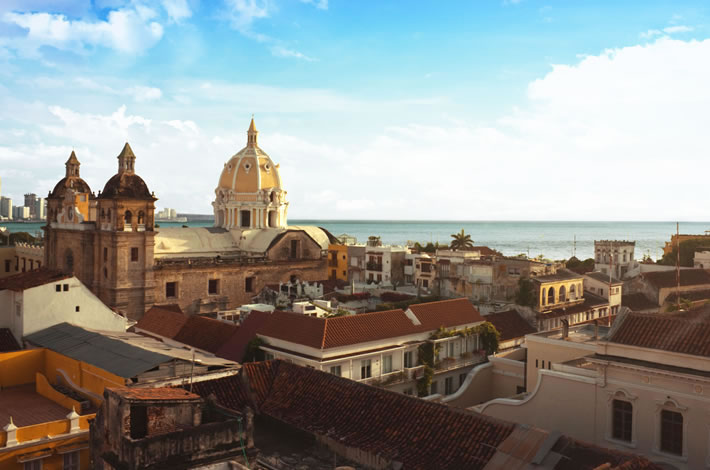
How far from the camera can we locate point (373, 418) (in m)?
16.2

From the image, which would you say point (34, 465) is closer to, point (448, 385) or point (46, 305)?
point (46, 305)

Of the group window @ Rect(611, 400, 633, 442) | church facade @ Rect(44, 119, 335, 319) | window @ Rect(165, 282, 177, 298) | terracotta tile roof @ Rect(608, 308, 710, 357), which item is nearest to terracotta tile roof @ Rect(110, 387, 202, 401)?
window @ Rect(611, 400, 633, 442)

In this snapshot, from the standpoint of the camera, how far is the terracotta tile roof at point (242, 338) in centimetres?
2650

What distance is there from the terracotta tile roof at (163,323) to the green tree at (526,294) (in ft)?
64.1

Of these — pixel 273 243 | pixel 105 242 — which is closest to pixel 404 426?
pixel 105 242

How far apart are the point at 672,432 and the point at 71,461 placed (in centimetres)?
1573

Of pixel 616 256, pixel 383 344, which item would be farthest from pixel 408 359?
A: pixel 616 256

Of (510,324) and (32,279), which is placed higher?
(32,279)

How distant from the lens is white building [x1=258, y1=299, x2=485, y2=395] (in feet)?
81.8

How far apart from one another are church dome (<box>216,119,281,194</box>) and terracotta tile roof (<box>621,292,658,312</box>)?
33.8m

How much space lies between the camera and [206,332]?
29.3 meters

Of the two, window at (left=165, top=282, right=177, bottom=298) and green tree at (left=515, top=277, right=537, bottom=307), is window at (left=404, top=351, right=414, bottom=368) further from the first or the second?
window at (left=165, top=282, right=177, bottom=298)

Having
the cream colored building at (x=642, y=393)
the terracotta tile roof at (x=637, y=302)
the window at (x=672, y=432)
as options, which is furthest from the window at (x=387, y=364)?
the terracotta tile roof at (x=637, y=302)

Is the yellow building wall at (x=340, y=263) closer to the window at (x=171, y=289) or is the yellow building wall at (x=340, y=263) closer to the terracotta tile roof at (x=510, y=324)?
the window at (x=171, y=289)
